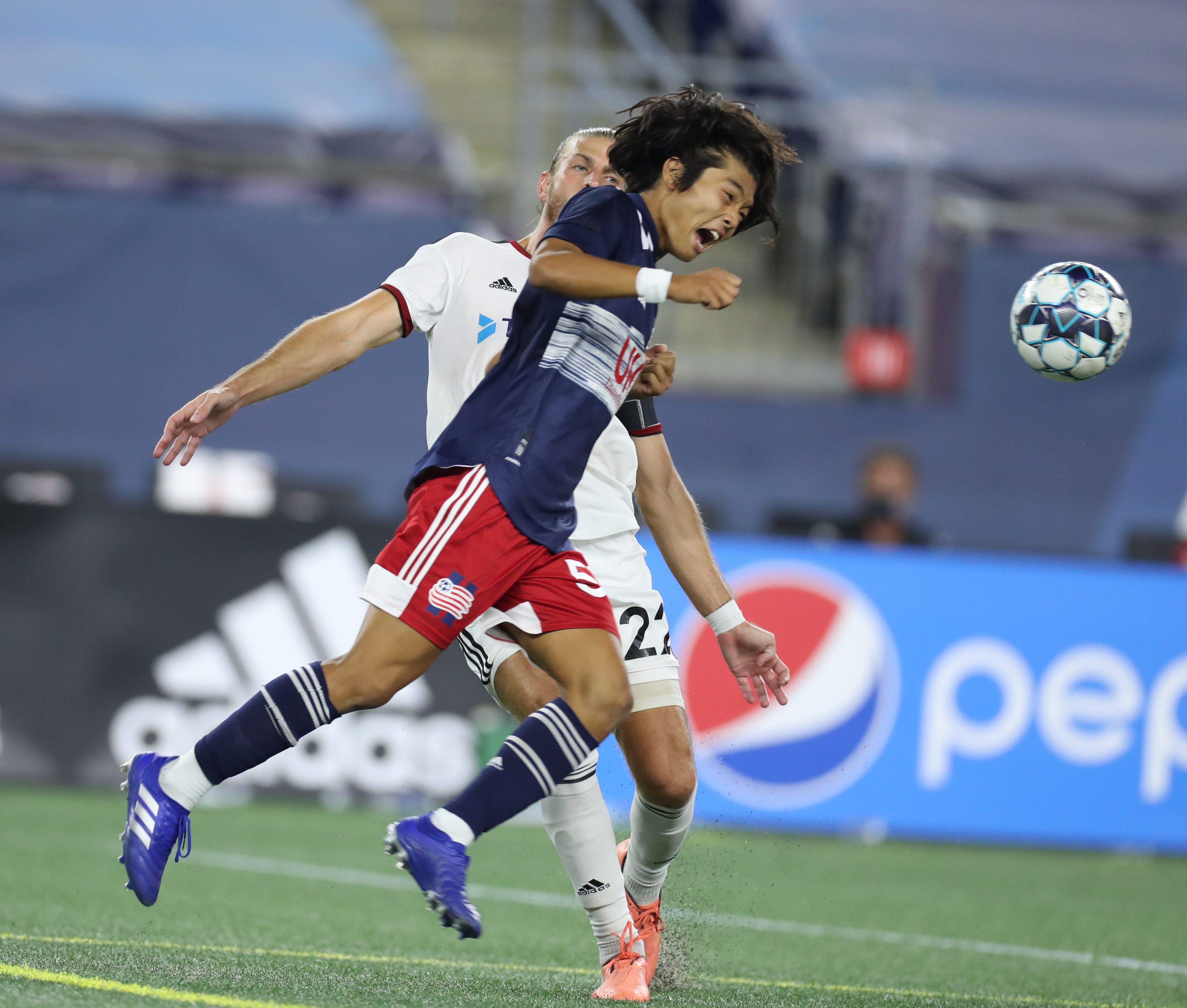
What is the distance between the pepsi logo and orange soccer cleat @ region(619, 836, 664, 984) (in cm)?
402

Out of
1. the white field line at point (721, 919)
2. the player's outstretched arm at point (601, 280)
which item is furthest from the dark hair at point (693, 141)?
the white field line at point (721, 919)

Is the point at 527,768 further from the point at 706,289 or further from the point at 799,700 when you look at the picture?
the point at 799,700

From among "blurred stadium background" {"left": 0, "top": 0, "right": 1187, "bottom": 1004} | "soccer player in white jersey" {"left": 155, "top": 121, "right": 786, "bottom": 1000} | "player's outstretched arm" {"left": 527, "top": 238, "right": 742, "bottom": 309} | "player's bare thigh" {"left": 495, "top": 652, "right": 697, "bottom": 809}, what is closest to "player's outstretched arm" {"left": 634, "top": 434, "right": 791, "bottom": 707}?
"soccer player in white jersey" {"left": 155, "top": 121, "right": 786, "bottom": 1000}

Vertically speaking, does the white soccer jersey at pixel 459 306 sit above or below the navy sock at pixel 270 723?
above

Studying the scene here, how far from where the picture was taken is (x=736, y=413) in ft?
39.4

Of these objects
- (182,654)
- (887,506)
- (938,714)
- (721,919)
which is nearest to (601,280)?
(721,919)

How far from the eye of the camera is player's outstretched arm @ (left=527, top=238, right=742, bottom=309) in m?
3.28

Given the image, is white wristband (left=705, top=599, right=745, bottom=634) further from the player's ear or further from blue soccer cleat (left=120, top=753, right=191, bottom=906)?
blue soccer cleat (left=120, top=753, right=191, bottom=906)

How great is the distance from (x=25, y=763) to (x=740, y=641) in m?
5.64

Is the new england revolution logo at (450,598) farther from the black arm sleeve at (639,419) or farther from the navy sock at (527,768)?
the black arm sleeve at (639,419)

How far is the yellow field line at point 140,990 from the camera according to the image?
3.19 metres

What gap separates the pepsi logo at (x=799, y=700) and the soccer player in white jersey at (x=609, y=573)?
3.96m

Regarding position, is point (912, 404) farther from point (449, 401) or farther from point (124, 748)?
point (449, 401)

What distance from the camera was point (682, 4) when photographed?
14.1m
